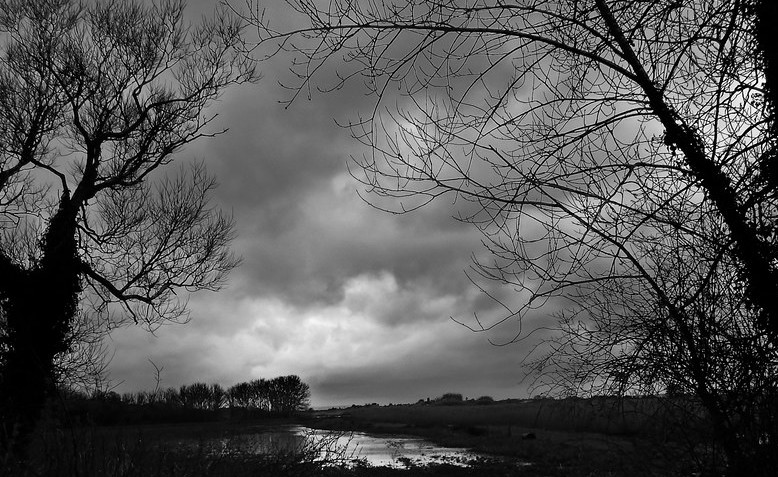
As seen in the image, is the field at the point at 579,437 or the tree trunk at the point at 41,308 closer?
the field at the point at 579,437

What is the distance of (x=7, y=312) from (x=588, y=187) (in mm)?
13844

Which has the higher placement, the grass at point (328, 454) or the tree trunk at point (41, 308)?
the tree trunk at point (41, 308)

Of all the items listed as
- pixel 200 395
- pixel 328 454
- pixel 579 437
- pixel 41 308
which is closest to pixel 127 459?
pixel 328 454

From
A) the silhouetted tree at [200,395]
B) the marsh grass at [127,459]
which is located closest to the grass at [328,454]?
the marsh grass at [127,459]

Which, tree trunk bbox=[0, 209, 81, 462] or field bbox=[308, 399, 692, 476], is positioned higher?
tree trunk bbox=[0, 209, 81, 462]

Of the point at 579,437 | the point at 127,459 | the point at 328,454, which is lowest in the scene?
the point at 579,437

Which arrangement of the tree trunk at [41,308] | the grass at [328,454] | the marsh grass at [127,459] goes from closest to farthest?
the marsh grass at [127,459]
the grass at [328,454]
the tree trunk at [41,308]

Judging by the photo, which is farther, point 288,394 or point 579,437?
point 288,394

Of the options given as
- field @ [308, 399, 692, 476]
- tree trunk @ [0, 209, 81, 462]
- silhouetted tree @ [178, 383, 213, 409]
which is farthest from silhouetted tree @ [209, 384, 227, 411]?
tree trunk @ [0, 209, 81, 462]

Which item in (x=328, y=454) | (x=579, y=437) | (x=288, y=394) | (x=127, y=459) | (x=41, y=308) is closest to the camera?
(x=127, y=459)

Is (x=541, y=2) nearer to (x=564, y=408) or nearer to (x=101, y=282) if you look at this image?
(x=564, y=408)

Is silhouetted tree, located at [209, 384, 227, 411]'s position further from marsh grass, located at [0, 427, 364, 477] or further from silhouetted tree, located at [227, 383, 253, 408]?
marsh grass, located at [0, 427, 364, 477]

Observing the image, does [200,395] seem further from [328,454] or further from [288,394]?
[328,454]

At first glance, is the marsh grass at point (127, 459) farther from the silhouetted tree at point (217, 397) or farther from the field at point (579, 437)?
the silhouetted tree at point (217, 397)
